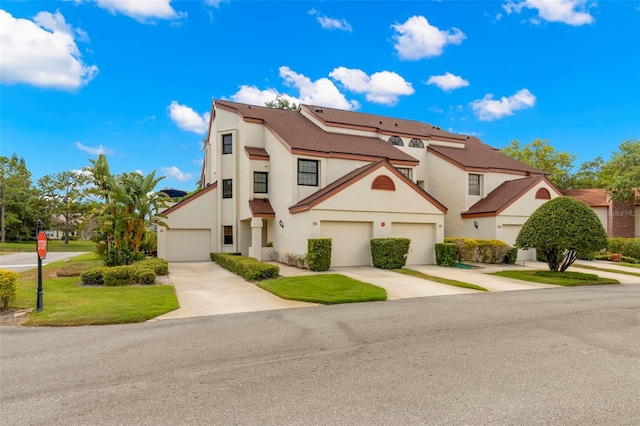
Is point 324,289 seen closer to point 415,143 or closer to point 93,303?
point 93,303

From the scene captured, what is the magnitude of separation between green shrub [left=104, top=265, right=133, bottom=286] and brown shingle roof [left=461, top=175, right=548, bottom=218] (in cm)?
2052

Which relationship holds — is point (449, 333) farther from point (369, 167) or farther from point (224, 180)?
point (224, 180)

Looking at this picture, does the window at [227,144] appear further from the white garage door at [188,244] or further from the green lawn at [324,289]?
the green lawn at [324,289]

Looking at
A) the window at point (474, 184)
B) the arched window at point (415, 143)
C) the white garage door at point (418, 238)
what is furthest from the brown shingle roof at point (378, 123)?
the white garage door at point (418, 238)

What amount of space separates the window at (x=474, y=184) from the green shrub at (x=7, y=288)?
82.5ft

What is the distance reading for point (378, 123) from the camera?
2833 cm

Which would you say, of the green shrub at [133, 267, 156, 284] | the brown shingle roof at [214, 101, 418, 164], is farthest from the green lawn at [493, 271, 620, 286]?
the green shrub at [133, 267, 156, 284]

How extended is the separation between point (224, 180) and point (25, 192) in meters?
→ 38.0

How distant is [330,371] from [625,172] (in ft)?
128

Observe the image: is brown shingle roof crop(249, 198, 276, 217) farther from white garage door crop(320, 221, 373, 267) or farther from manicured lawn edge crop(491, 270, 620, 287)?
manicured lawn edge crop(491, 270, 620, 287)

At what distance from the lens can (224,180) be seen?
2536 centimetres

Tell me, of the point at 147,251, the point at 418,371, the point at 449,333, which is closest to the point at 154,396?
the point at 418,371

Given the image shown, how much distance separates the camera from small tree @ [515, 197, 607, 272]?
16.3 meters

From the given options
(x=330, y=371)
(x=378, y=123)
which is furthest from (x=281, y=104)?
(x=330, y=371)
